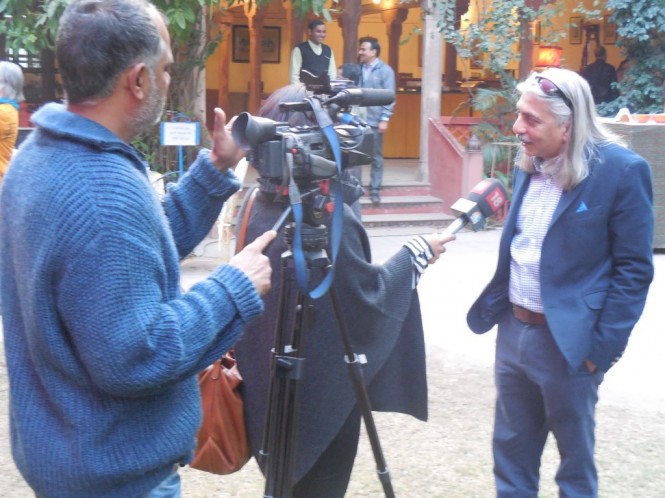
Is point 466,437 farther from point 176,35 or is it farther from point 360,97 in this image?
point 176,35

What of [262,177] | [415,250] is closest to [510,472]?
[415,250]

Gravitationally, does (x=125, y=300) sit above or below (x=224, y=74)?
below

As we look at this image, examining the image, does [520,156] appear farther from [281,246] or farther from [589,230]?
[281,246]

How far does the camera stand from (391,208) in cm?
1130

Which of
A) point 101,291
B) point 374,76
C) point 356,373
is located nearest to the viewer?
point 101,291

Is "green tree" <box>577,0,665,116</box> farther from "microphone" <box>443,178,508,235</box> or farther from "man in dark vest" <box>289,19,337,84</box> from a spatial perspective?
"microphone" <box>443,178,508,235</box>

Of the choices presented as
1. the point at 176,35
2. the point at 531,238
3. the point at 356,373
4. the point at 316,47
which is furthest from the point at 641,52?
the point at 356,373

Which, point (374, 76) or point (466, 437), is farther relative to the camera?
point (374, 76)

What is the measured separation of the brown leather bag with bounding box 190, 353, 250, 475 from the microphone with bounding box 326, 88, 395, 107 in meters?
0.93

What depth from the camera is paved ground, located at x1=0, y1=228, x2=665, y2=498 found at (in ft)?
13.7

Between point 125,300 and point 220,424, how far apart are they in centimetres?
123

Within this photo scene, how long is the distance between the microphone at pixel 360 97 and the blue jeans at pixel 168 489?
46.4 inches

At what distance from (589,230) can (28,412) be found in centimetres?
193

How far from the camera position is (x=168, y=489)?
6.83ft
